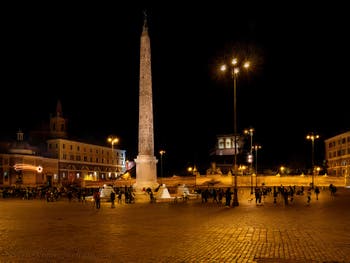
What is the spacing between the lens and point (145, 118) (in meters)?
40.9

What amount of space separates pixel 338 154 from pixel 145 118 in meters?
76.5

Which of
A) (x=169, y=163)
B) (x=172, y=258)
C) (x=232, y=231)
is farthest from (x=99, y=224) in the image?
(x=169, y=163)

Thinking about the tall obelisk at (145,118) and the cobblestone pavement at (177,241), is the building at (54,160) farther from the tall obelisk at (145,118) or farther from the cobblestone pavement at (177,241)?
the cobblestone pavement at (177,241)

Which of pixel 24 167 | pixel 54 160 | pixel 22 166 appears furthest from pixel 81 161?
pixel 22 166

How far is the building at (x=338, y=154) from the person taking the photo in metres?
99.2

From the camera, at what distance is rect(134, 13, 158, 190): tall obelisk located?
40.7 m

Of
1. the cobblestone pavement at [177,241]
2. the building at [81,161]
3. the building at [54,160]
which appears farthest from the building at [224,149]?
the cobblestone pavement at [177,241]

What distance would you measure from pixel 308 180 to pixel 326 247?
6581 cm

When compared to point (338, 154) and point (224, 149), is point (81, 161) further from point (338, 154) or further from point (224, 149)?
point (338, 154)

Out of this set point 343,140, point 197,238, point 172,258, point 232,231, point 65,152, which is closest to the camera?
point 172,258

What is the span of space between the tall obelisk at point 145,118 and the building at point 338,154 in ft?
210

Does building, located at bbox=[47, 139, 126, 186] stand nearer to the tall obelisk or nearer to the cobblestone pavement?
the tall obelisk

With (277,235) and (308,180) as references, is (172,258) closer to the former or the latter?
(277,235)

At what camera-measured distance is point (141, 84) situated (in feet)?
134
